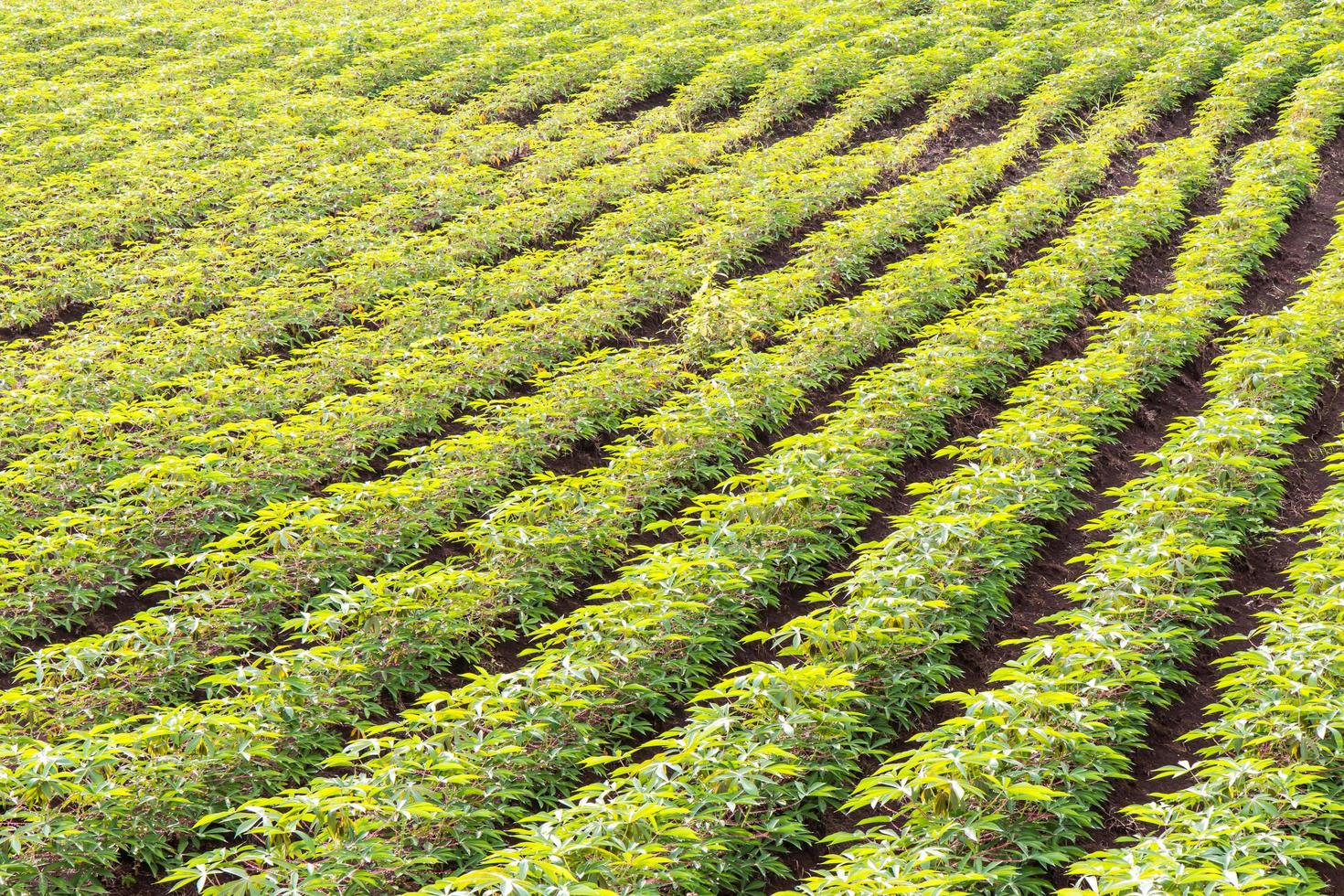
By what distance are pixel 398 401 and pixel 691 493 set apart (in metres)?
2.55

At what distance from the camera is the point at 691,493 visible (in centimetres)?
761

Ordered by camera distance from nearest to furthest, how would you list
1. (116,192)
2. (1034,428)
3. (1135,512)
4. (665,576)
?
(665,576) → (1135,512) → (1034,428) → (116,192)

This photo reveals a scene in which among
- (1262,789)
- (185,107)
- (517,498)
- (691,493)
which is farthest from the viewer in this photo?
(185,107)

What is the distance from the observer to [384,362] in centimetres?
937

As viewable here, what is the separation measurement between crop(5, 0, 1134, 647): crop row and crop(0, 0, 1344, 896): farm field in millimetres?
51

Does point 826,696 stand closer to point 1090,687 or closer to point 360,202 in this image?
point 1090,687

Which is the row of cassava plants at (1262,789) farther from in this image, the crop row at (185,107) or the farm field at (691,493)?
the crop row at (185,107)

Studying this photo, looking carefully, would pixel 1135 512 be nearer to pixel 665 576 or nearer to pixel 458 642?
pixel 665 576

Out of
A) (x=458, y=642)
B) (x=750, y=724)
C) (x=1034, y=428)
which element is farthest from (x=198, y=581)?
(x=1034, y=428)

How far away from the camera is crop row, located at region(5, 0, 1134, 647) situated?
6586 mm

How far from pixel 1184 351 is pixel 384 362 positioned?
6.66 meters

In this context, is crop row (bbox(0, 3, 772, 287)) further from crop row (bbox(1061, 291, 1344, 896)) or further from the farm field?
crop row (bbox(1061, 291, 1344, 896))

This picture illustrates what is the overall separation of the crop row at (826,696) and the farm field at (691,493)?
33 mm

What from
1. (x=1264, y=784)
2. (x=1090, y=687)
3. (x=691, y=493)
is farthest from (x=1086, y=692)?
(x=691, y=493)
